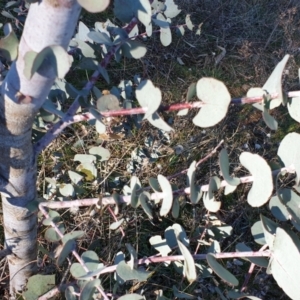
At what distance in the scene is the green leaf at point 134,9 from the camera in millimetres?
698

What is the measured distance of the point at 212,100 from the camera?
69 cm

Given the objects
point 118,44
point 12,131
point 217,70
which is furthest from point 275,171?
point 217,70

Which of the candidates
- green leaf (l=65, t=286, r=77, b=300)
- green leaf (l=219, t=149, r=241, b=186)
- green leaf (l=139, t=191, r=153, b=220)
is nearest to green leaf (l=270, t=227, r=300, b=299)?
green leaf (l=219, t=149, r=241, b=186)

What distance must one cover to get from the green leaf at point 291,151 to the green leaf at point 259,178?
2.2 inches

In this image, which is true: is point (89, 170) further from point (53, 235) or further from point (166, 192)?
point (166, 192)

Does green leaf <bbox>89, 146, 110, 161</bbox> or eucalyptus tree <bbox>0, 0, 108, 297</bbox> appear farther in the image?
green leaf <bbox>89, 146, 110, 161</bbox>

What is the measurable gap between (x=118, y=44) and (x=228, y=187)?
32 cm

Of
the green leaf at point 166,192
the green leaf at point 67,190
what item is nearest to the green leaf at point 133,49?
the green leaf at point 166,192

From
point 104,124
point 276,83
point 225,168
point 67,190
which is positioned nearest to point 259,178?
point 225,168

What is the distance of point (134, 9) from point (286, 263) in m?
0.45

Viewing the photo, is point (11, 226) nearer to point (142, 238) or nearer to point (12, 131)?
point (12, 131)

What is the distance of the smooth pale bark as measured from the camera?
603 millimetres

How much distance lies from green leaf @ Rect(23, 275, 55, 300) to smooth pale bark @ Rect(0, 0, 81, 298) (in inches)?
4.5

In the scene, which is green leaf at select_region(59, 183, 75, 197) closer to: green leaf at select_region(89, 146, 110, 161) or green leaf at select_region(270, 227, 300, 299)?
green leaf at select_region(89, 146, 110, 161)
